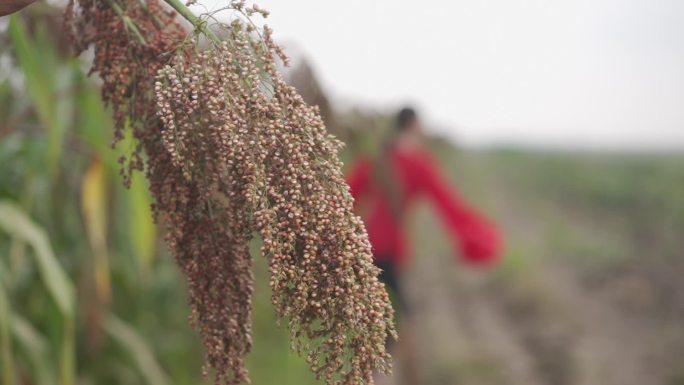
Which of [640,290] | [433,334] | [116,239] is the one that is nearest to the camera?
[116,239]

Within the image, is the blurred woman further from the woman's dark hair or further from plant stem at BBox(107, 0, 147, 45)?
plant stem at BBox(107, 0, 147, 45)

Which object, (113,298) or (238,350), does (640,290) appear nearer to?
(113,298)

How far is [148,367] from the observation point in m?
3.28

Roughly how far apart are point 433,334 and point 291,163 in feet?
22.2

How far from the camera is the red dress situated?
A: 202 inches

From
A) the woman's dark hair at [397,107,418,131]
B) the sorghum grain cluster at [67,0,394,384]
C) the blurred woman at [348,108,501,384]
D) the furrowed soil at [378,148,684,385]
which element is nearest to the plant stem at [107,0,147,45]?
the sorghum grain cluster at [67,0,394,384]

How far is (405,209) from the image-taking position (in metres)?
5.14

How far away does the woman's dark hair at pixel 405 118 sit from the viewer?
522 centimetres

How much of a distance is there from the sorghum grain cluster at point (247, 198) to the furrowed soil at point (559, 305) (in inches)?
89.5

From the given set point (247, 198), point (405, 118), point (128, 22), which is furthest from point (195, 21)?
point (405, 118)

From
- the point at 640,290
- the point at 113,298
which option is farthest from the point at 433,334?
the point at 113,298

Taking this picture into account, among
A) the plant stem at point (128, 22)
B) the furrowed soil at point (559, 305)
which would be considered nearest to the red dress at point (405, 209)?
the furrowed soil at point (559, 305)

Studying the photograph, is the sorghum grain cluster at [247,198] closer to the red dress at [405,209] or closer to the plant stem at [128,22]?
the plant stem at [128,22]

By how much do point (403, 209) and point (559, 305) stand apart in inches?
153
